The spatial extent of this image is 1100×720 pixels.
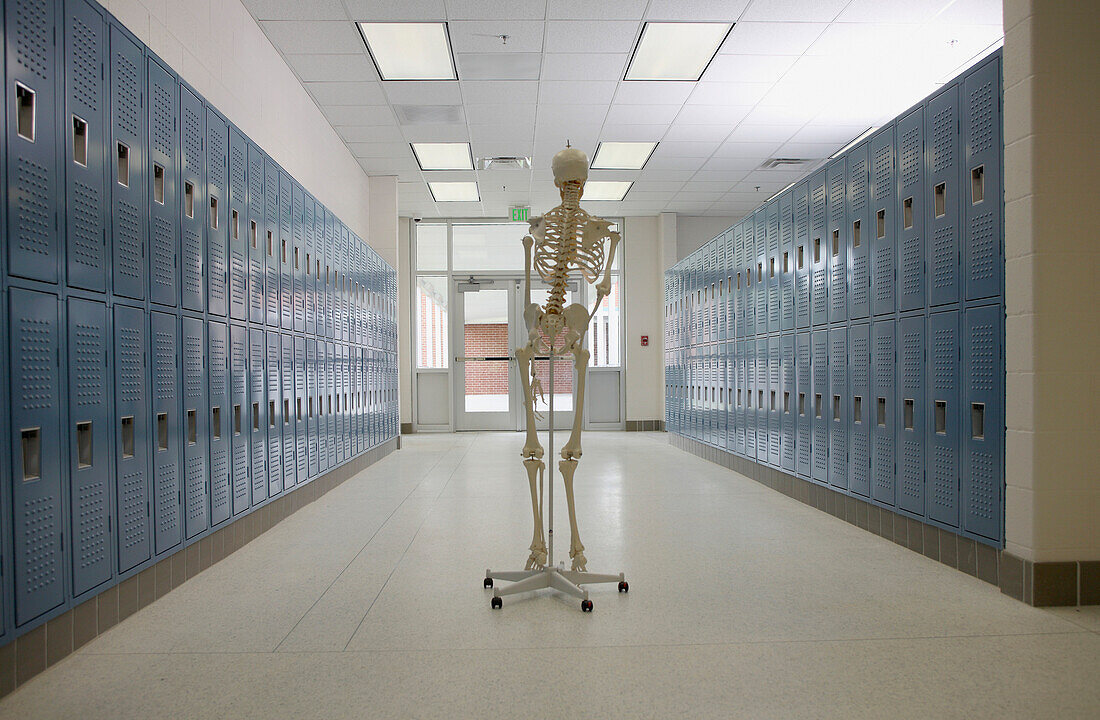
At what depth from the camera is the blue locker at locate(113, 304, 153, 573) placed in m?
2.55

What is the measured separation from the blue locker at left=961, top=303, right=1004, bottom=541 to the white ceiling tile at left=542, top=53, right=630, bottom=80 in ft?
11.4

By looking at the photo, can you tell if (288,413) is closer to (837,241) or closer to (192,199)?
(192,199)

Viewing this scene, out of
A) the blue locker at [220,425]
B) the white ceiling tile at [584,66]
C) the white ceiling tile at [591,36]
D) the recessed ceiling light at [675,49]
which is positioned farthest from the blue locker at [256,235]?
the recessed ceiling light at [675,49]

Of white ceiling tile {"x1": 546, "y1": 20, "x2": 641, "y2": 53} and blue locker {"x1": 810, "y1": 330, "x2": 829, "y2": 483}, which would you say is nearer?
blue locker {"x1": 810, "y1": 330, "x2": 829, "y2": 483}

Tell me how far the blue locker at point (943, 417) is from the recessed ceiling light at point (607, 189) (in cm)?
602

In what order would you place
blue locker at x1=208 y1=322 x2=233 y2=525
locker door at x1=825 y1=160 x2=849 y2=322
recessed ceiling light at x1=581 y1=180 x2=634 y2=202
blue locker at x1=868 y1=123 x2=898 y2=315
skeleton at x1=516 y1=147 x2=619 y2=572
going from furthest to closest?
recessed ceiling light at x1=581 y1=180 x2=634 y2=202, locker door at x1=825 y1=160 x2=849 y2=322, blue locker at x1=868 y1=123 x2=898 y2=315, blue locker at x1=208 y1=322 x2=233 y2=525, skeleton at x1=516 y1=147 x2=619 y2=572

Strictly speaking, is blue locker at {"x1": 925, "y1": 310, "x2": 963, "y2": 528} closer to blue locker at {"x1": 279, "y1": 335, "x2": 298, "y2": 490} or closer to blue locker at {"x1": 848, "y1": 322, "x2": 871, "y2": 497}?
blue locker at {"x1": 848, "y1": 322, "x2": 871, "y2": 497}

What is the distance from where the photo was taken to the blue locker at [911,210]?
3.48m

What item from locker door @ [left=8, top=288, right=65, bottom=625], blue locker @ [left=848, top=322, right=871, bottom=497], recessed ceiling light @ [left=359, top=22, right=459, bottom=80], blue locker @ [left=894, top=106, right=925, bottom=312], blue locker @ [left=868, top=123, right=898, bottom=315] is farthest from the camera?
recessed ceiling light @ [left=359, top=22, right=459, bottom=80]

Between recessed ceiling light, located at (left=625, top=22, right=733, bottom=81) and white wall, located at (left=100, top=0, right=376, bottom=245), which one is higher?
recessed ceiling light, located at (left=625, top=22, right=733, bottom=81)

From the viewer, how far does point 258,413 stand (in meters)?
3.98

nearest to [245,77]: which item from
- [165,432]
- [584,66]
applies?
[584,66]

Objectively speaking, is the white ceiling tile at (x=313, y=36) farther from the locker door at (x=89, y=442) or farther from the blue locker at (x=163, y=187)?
the locker door at (x=89, y=442)

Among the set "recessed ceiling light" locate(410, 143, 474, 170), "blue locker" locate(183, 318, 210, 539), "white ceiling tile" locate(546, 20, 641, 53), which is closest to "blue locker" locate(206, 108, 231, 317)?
"blue locker" locate(183, 318, 210, 539)
